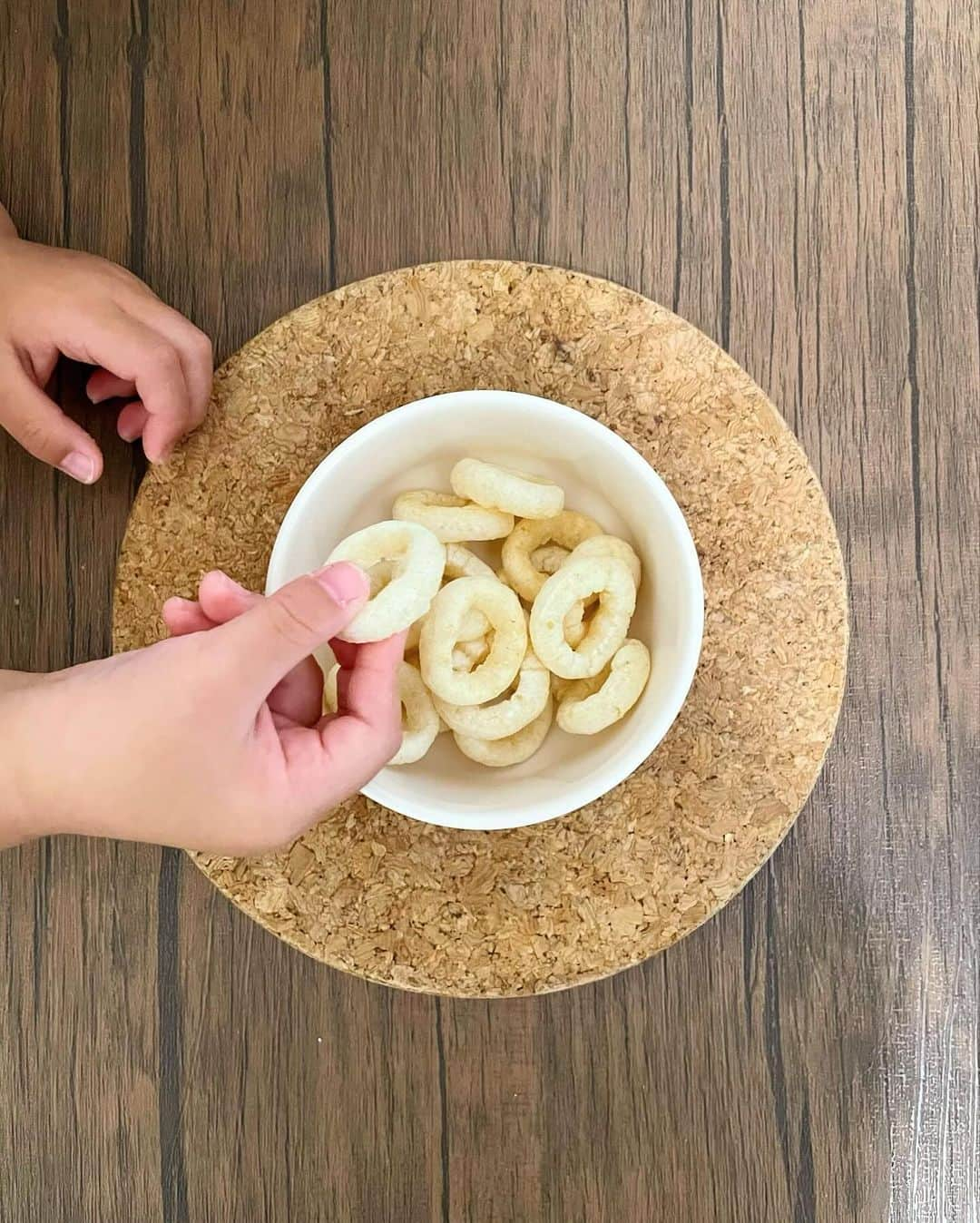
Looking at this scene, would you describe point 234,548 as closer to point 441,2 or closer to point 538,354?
point 538,354

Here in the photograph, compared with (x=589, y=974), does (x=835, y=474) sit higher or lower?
higher

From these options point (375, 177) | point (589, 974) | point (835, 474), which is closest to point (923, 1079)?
point (589, 974)

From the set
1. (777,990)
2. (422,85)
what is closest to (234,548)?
(422,85)

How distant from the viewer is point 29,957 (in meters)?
0.76

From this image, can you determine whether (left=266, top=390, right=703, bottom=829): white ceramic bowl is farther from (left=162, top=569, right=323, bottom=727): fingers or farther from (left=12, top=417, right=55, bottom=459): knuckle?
(left=12, top=417, right=55, bottom=459): knuckle

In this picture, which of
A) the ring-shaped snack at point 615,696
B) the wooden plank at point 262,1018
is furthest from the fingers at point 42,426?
the ring-shaped snack at point 615,696

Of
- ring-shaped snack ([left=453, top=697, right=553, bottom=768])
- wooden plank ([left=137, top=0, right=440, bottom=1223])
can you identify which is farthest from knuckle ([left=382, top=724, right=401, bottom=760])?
wooden plank ([left=137, top=0, right=440, bottom=1223])

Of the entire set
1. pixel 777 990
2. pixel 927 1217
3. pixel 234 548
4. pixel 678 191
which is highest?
pixel 678 191

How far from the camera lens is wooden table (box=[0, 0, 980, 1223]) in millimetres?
749

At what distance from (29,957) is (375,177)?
598mm

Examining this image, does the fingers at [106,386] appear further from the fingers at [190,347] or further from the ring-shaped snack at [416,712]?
the ring-shaped snack at [416,712]

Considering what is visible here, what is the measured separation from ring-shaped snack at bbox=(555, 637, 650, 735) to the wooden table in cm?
18

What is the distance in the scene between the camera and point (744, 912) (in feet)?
2.46

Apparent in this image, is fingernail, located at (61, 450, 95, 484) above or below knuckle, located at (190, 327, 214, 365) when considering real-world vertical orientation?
below
